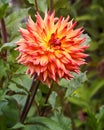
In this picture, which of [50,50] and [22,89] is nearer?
[50,50]

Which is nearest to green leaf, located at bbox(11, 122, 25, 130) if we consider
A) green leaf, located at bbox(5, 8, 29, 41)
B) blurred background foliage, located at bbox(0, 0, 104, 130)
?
blurred background foliage, located at bbox(0, 0, 104, 130)

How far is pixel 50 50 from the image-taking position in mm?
1146

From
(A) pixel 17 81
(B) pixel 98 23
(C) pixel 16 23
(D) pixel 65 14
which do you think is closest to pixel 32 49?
(A) pixel 17 81

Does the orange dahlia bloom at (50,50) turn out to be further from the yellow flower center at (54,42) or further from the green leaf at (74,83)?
the green leaf at (74,83)

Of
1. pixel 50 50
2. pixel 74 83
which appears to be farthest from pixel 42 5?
pixel 50 50

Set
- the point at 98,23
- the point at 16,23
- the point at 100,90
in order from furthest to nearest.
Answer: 1. the point at 98,23
2. the point at 100,90
3. the point at 16,23

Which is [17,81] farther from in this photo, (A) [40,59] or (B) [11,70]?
(A) [40,59]

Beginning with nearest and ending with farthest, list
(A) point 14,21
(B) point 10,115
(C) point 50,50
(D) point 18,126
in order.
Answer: (C) point 50,50 < (D) point 18,126 < (B) point 10,115 < (A) point 14,21

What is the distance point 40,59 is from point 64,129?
0.31m

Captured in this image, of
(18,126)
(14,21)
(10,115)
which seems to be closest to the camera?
(18,126)

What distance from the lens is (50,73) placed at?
114 cm

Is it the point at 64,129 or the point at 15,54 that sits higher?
the point at 15,54

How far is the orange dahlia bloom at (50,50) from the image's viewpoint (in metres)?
1.14

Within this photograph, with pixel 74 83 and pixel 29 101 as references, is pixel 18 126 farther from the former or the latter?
pixel 74 83
